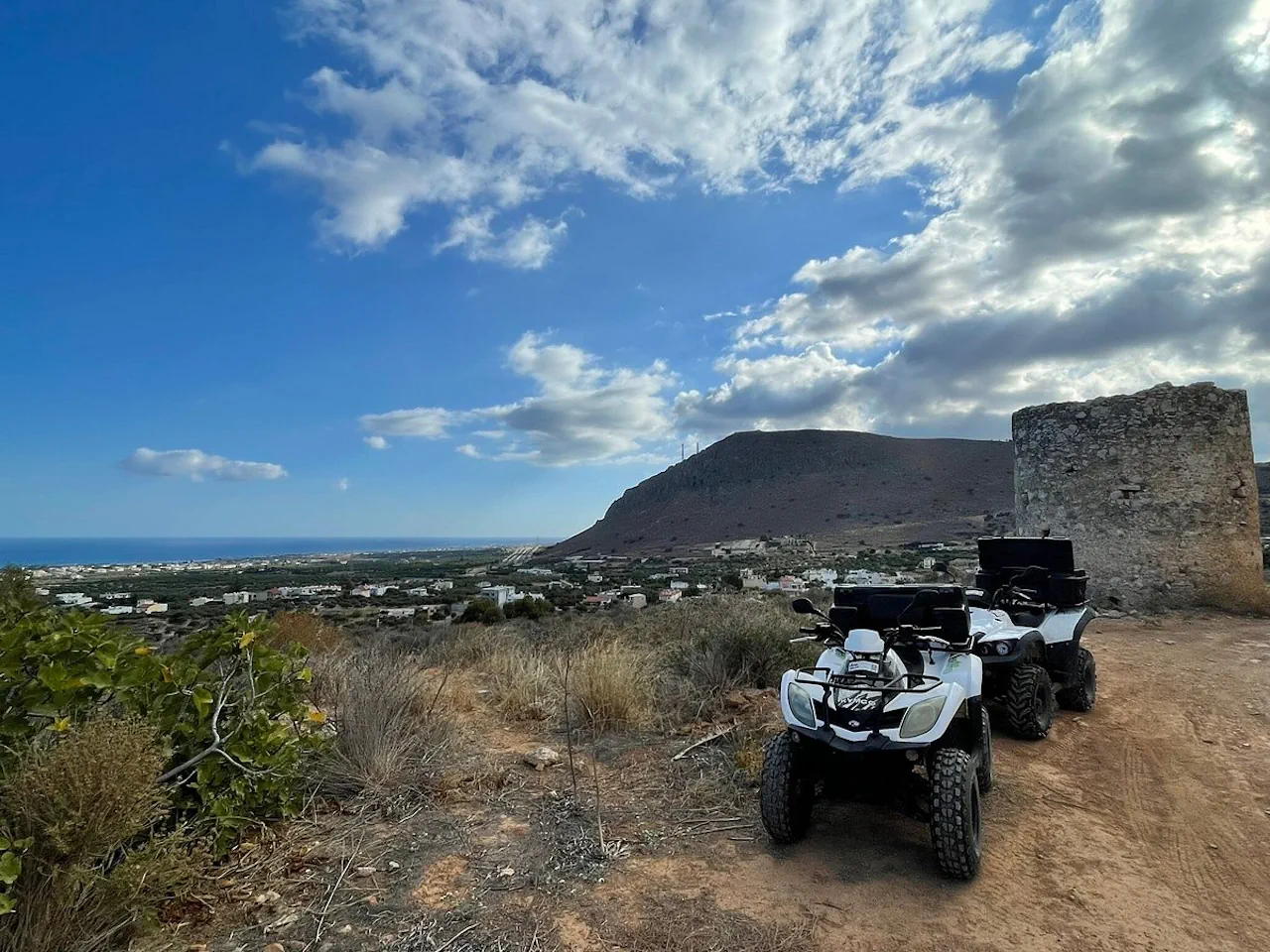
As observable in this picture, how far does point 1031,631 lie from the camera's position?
594 centimetres

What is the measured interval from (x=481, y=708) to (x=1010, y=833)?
16.2ft

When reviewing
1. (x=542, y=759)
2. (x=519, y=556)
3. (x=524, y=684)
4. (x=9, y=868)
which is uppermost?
(x=9, y=868)

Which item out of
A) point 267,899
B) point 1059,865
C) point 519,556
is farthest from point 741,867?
point 519,556

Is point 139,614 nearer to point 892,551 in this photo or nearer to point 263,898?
point 263,898

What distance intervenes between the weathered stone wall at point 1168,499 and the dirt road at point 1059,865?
680cm

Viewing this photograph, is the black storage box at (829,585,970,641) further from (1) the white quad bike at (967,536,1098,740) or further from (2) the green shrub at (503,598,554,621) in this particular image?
(2) the green shrub at (503,598,554,621)

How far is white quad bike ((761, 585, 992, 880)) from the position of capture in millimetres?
3482

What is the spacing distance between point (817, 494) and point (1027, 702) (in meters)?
61.9

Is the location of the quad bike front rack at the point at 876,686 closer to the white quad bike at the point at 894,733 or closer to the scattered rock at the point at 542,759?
the white quad bike at the point at 894,733

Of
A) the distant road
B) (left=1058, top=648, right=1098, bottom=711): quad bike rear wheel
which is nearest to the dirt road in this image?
(left=1058, top=648, right=1098, bottom=711): quad bike rear wheel

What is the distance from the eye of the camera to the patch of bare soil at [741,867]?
313 centimetres

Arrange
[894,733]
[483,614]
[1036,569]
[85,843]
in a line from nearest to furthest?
[85,843] → [894,733] → [1036,569] → [483,614]

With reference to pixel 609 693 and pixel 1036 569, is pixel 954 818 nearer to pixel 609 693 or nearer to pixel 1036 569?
pixel 609 693

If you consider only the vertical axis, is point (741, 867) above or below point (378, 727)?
below
